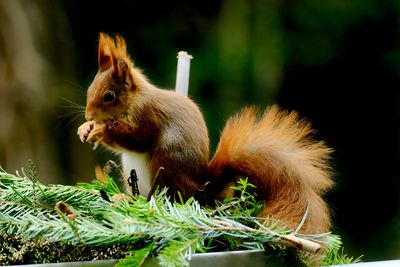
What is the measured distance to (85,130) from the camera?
89 cm

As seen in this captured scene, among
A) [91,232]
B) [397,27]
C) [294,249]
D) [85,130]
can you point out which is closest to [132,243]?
[91,232]

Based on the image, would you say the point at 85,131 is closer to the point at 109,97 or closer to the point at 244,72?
the point at 109,97

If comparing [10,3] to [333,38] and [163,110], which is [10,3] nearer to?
[333,38]

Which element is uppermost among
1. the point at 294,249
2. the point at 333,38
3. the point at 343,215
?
the point at 333,38

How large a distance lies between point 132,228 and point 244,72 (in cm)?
160

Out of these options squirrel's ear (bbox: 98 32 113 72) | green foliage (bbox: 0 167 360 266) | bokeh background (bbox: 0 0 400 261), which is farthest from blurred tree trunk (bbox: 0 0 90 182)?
green foliage (bbox: 0 167 360 266)

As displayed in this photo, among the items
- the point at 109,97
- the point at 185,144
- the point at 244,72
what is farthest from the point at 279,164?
the point at 244,72

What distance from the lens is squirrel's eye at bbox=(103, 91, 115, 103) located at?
88cm

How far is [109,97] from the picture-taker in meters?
0.89

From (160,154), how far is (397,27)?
1593 mm

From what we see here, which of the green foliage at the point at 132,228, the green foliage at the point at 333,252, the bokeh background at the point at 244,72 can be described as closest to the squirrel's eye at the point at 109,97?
the green foliage at the point at 132,228

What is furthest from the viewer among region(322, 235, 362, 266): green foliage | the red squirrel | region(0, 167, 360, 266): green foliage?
the red squirrel

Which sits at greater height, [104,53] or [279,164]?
[104,53]

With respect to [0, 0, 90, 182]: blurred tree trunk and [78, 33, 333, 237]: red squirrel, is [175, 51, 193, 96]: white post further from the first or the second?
[0, 0, 90, 182]: blurred tree trunk
